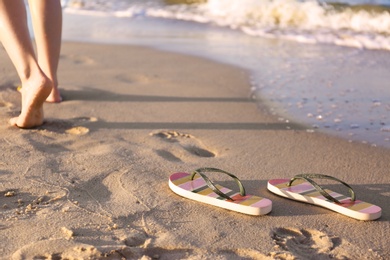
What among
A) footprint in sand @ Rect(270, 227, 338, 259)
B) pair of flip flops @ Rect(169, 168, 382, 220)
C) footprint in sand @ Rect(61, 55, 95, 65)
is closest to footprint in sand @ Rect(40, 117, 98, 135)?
pair of flip flops @ Rect(169, 168, 382, 220)

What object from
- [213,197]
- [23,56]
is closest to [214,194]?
[213,197]

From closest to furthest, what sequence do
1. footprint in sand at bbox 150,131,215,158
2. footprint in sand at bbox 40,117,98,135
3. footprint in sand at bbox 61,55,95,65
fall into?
footprint in sand at bbox 150,131,215,158 → footprint in sand at bbox 40,117,98,135 → footprint in sand at bbox 61,55,95,65

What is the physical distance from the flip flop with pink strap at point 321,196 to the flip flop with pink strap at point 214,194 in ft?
0.51

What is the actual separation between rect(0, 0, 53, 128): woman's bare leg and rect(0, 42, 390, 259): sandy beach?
0.08m

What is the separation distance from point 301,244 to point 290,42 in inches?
171

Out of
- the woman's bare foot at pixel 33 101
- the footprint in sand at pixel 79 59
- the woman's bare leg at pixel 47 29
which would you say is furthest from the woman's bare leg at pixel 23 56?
the footprint in sand at pixel 79 59

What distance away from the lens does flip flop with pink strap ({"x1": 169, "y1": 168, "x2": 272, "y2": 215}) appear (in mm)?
2326

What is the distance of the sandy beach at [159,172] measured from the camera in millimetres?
2064

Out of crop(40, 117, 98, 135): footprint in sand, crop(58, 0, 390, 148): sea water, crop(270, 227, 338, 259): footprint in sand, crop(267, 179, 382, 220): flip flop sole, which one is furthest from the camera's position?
crop(58, 0, 390, 148): sea water

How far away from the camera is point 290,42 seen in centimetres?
627

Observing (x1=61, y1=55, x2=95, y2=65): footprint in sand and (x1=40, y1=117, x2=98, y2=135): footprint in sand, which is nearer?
(x1=40, y1=117, x2=98, y2=135): footprint in sand

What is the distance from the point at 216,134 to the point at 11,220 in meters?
1.38

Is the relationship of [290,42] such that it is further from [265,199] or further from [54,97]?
[265,199]

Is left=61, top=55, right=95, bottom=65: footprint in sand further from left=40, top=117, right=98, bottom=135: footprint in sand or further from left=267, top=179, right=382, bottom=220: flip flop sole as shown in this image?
left=267, top=179, right=382, bottom=220: flip flop sole
